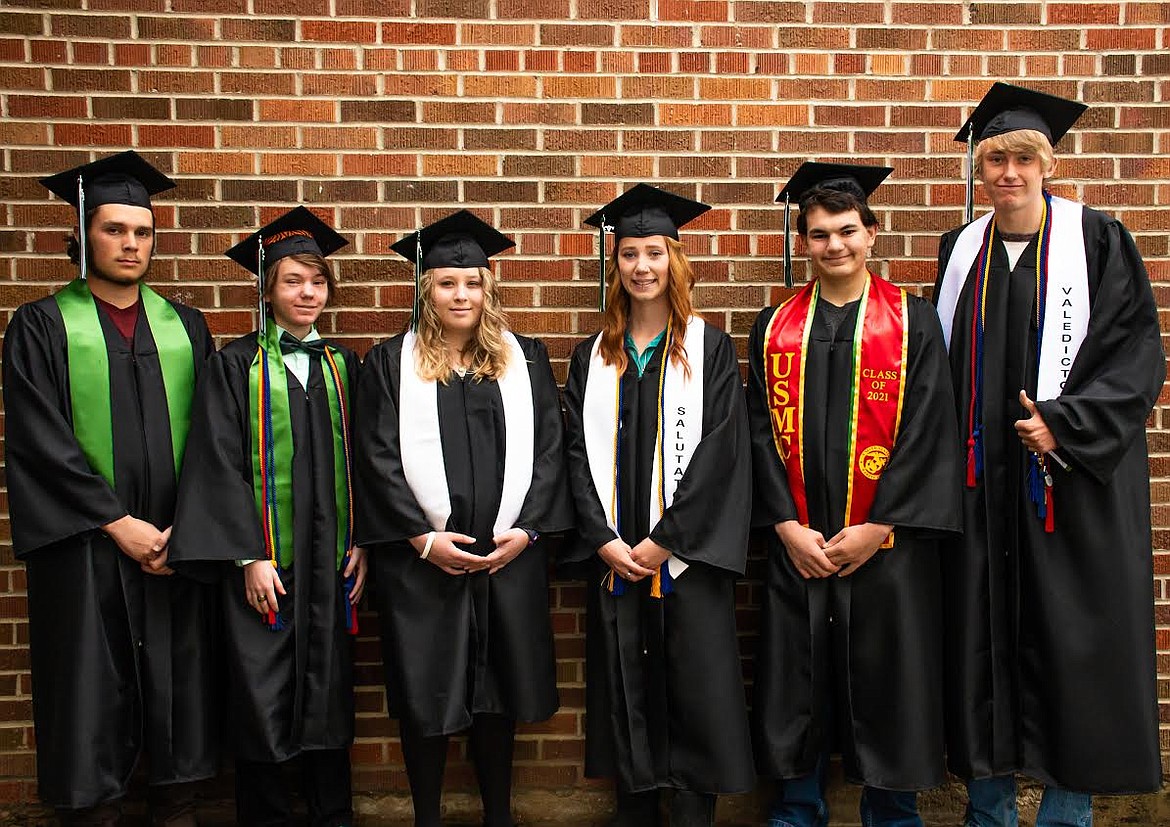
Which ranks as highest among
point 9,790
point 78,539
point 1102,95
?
point 1102,95

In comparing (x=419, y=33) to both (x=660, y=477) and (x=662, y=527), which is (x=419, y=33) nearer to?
(x=660, y=477)

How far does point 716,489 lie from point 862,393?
59 centimetres

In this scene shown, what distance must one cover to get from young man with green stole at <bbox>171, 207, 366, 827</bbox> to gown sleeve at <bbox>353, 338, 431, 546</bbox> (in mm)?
115

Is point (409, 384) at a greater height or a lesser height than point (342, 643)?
greater

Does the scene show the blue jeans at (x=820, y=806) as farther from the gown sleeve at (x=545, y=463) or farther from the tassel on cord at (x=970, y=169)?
the tassel on cord at (x=970, y=169)

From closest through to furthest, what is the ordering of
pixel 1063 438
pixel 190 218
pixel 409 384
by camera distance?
pixel 1063 438
pixel 409 384
pixel 190 218

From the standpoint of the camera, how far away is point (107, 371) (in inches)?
131

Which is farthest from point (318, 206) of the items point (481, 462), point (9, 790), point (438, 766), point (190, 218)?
point (9, 790)

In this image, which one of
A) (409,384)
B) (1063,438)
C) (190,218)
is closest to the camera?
(1063,438)

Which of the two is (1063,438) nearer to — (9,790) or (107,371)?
(107,371)

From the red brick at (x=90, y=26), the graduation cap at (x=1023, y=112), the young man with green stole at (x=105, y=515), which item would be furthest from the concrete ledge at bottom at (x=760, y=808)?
the red brick at (x=90, y=26)

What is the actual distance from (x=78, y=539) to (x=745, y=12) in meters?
3.14

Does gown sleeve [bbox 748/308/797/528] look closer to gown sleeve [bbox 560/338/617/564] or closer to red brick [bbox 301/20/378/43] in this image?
gown sleeve [bbox 560/338/617/564]

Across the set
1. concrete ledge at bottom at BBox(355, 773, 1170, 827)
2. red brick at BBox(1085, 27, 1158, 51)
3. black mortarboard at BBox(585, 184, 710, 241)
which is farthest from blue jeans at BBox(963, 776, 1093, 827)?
red brick at BBox(1085, 27, 1158, 51)
